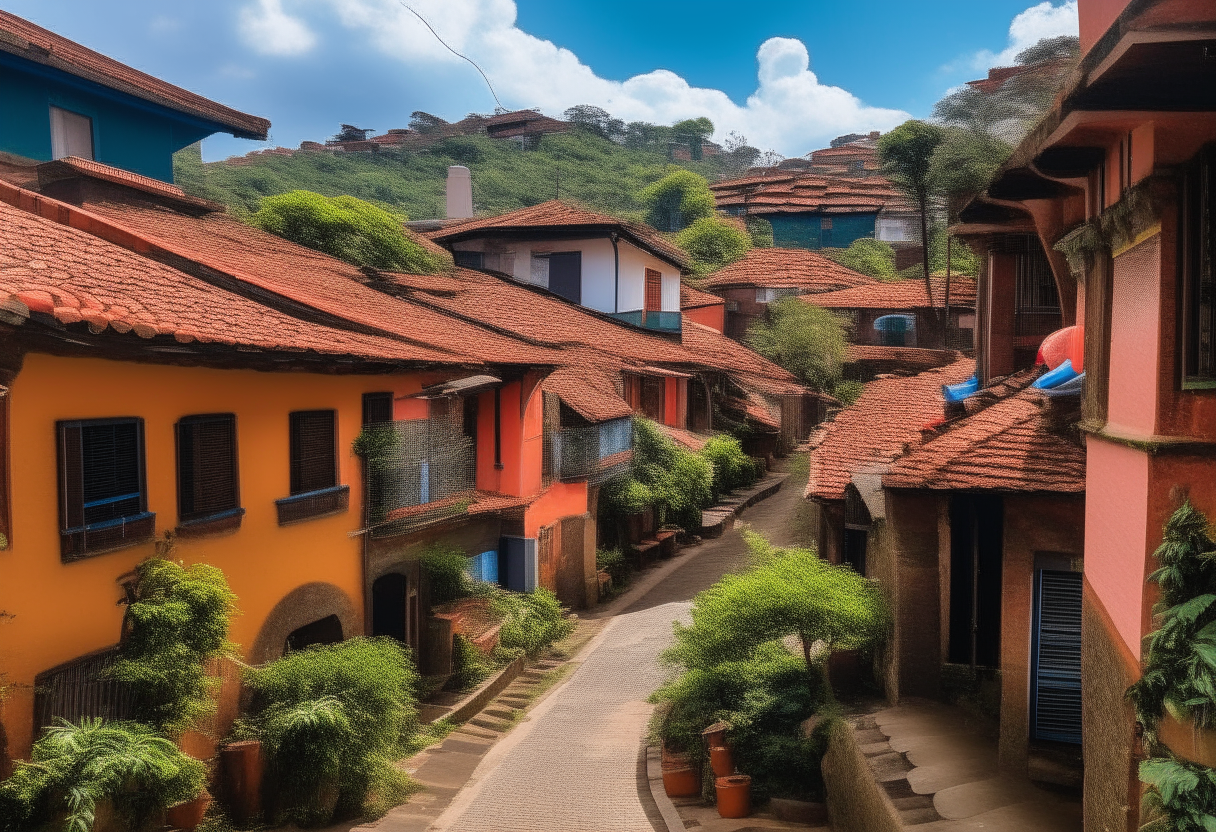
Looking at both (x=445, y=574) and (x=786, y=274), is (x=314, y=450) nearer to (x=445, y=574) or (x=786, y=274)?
(x=445, y=574)

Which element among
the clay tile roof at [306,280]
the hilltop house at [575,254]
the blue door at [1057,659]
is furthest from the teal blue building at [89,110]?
the blue door at [1057,659]

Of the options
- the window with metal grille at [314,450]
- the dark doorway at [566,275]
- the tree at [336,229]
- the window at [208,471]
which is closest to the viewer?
the window at [208,471]

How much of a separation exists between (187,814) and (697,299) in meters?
38.1

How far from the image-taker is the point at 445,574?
17328 mm

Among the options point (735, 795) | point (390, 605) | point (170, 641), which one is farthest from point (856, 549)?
point (170, 641)

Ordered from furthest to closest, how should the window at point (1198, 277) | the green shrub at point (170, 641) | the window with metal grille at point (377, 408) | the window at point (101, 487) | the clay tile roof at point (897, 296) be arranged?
the clay tile roof at point (897, 296), the window with metal grille at point (377, 408), the green shrub at point (170, 641), the window at point (101, 487), the window at point (1198, 277)

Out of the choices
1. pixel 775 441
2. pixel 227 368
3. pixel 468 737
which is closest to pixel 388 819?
pixel 468 737

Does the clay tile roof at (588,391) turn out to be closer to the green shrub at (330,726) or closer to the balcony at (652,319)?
the balcony at (652,319)

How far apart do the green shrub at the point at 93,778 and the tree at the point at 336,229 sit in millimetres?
19585

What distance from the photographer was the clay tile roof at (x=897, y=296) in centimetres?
4141

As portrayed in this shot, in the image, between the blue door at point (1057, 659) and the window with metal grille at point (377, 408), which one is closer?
the blue door at point (1057, 659)

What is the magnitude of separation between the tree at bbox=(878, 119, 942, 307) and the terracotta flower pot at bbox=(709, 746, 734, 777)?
3249cm

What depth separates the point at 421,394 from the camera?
52.9 ft

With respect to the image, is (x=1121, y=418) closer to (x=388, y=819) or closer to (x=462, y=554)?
(x=388, y=819)
